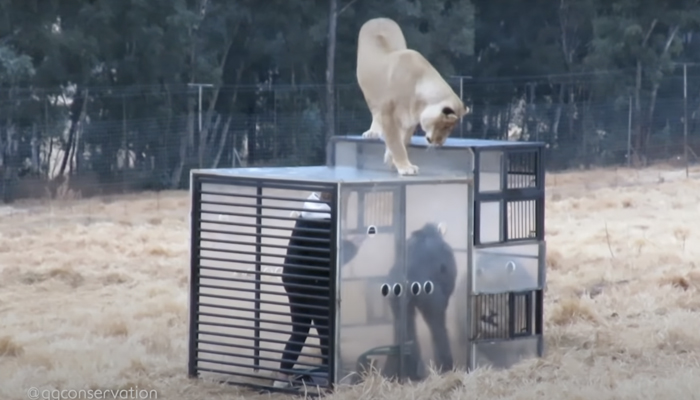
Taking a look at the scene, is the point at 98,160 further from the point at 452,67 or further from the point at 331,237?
the point at 331,237

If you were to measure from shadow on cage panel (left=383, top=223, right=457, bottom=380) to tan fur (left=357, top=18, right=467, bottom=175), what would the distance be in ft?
1.63

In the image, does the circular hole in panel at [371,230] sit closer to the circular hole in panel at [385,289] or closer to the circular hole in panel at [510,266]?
the circular hole in panel at [385,289]

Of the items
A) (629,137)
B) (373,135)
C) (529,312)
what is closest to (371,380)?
(529,312)

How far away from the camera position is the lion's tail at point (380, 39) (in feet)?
27.3

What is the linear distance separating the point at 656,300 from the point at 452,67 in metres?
21.5

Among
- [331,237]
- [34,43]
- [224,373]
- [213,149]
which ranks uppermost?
[34,43]

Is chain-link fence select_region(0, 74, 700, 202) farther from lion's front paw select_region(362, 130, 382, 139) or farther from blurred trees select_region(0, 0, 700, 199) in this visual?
lion's front paw select_region(362, 130, 382, 139)

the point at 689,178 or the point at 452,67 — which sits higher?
the point at 452,67

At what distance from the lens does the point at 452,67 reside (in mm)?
32250

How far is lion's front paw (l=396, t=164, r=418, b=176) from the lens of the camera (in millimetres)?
7945

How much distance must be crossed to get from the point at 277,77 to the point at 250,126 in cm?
384

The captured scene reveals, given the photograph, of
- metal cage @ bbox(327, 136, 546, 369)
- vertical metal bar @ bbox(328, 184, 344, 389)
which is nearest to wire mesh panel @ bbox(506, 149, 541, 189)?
metal cage @ bbox(327, 136, 546, 369)

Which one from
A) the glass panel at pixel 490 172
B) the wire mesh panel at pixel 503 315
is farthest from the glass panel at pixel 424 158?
the wire mesh panel at pixel 503 315

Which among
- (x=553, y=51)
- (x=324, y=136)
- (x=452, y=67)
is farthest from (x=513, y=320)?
(x=553, y=51)
